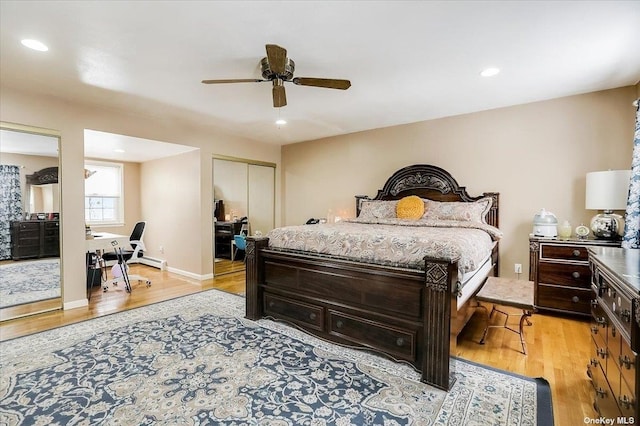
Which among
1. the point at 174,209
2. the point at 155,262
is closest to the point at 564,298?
the point at 174,209

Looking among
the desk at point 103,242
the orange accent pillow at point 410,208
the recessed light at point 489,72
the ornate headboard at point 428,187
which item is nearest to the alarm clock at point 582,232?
the ornate headboard at point 428,187

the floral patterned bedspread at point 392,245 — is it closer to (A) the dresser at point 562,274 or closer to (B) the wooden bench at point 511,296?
(B) the wooden bench at point 511,296

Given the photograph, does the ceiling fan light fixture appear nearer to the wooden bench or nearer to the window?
the window

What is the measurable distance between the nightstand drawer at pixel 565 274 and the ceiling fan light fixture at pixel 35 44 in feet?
17.1

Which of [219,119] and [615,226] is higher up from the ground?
[219,119]

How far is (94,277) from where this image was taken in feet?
15.2

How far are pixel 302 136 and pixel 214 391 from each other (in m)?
4.64

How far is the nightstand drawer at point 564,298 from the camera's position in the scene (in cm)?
318

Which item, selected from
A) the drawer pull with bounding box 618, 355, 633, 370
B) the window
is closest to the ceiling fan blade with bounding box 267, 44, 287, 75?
the drawer pull with bounding box 618, 355, 633, 370

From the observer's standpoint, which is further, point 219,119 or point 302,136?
point 302,136

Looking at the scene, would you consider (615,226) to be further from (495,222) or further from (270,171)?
(270,171)

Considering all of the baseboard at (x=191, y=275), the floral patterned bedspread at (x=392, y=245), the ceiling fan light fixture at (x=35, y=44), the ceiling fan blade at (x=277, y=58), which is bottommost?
the baseboard at (x=191, y=275)

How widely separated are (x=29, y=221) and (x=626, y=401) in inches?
202

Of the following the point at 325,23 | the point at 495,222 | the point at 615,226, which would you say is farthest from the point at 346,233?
the point at 615,226
